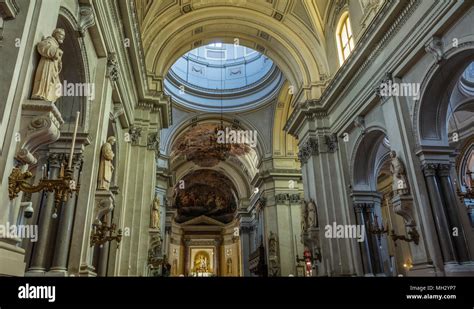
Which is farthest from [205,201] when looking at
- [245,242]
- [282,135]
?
[282,135]

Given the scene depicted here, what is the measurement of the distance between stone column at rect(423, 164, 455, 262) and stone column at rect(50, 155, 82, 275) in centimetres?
665

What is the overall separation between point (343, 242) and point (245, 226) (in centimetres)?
1650

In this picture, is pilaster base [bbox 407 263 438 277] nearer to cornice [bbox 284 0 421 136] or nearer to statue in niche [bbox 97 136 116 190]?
cornice [bbox 284 0 421 136]

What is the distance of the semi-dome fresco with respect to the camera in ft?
70.1

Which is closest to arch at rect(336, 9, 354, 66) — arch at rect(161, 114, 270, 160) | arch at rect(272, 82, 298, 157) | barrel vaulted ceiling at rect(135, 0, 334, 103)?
barrel vaulted ceiling at rect(135, 0, 334, 103)

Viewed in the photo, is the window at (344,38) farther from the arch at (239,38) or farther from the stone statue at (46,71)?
the stone statue at (46,71)

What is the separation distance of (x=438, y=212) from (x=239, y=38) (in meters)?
10.4

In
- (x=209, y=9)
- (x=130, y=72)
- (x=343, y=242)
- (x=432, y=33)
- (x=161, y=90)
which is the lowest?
(x=343, y=242)

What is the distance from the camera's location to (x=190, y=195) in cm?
3388

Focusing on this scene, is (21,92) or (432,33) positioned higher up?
(432,33)

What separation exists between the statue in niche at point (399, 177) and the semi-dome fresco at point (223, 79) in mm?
12848

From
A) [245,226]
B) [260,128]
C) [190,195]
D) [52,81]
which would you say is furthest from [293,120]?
Answer: [190,195]
